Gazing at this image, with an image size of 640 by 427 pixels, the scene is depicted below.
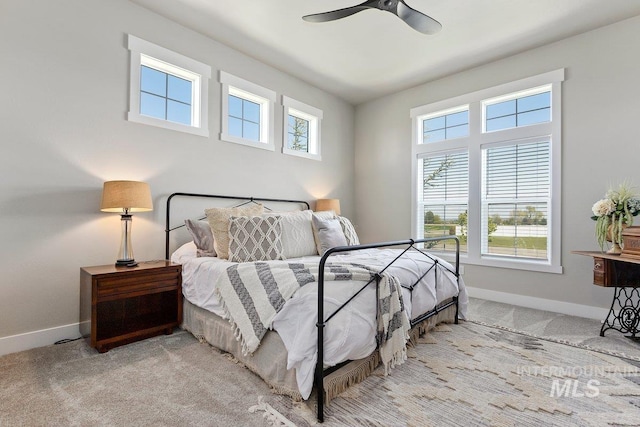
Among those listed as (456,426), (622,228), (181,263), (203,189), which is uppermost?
(203,189)

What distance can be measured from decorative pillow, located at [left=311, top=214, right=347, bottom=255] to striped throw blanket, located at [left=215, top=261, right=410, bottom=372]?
1.13 meters

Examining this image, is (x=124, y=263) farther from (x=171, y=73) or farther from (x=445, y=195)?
(x=445, y=195)

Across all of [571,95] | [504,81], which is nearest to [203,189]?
[504,81]

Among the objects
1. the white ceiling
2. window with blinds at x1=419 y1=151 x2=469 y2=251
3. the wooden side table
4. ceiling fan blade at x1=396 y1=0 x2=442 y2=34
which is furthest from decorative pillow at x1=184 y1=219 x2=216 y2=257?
the wooden side table

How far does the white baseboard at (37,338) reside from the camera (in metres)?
2.29

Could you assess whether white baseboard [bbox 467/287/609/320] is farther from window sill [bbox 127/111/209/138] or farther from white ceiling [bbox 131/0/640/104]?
window sill [bbox 127/111/209/138]

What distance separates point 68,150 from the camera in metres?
2.56

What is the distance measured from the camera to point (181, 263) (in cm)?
279

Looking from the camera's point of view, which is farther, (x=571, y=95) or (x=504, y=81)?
(x=504, y=81)

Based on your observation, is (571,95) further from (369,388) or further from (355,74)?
(369,388)

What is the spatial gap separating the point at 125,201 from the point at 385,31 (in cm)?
304

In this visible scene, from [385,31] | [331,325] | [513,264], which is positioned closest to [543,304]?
[513,264]

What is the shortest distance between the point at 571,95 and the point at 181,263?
4.45 metres

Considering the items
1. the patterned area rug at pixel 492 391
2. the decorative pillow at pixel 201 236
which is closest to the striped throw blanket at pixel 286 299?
the patterned area rug at pixel 492 391
